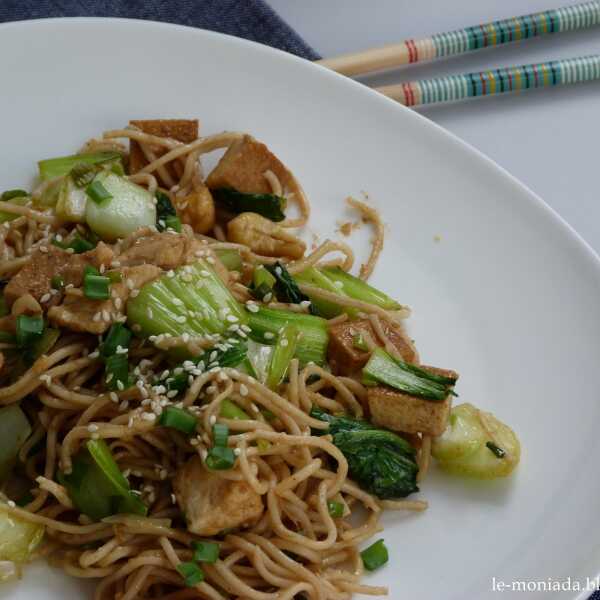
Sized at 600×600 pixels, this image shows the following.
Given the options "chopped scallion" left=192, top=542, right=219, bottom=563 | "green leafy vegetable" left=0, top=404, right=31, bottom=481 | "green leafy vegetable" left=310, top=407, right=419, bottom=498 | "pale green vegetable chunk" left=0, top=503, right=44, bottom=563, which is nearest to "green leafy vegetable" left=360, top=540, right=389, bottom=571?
"green leafy vegetable" left=310, top=407, right=419, bottom=498

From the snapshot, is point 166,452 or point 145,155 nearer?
point 166,452

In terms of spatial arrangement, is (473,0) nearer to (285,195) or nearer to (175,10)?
(175,10)

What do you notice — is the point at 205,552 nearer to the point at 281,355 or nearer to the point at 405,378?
the point at 281,355

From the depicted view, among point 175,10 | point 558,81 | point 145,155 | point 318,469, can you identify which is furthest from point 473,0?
point 318,469

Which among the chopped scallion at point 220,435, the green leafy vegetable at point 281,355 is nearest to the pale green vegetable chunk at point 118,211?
the green leafy vegetable at point 281,355

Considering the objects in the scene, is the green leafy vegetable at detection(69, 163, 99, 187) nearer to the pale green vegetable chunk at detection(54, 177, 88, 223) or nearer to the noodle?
the pale green vegetable chunk at detection(54, 177, 88, 223)

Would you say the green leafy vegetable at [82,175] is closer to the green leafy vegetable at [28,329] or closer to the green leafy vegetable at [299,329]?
the green leafy vegetable at [28,329]

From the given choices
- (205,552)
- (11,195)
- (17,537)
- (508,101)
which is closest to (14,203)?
(11,195)
